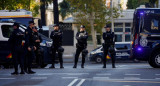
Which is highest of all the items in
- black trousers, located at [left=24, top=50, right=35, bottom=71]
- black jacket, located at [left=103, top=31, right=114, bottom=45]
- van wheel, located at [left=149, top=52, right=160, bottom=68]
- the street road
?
black jacket, located at [left=103, top=31, right=114, bottom=45]

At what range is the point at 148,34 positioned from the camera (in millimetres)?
19141

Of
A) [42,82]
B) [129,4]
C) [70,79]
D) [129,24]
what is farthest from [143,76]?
[129,4]

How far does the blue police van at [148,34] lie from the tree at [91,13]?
24473 mm

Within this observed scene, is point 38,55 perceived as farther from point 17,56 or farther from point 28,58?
point 17,56

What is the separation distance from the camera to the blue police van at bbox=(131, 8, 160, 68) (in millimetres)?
19141

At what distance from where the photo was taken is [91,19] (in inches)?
1778

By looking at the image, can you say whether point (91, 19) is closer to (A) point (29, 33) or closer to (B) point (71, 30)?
(B) point (71, 30)

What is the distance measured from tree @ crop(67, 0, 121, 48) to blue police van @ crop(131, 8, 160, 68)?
24473 mm

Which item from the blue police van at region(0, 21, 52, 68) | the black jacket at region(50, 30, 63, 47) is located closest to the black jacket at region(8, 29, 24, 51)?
the black jacket at region(50, 30, 63, 47)

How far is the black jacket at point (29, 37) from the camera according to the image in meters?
16.2

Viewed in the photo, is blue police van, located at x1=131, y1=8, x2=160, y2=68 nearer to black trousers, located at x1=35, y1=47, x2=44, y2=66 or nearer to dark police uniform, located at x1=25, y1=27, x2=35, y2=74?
black trousers, located at x1=35, y1=47, x2=44, y2=66

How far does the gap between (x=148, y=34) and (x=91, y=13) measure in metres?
26.1

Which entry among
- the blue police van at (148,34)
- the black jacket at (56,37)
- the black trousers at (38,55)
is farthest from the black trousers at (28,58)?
the blue police van at (148,34)

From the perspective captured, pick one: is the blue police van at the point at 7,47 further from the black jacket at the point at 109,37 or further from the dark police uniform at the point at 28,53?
the dark police uniform at the point at 28,53
